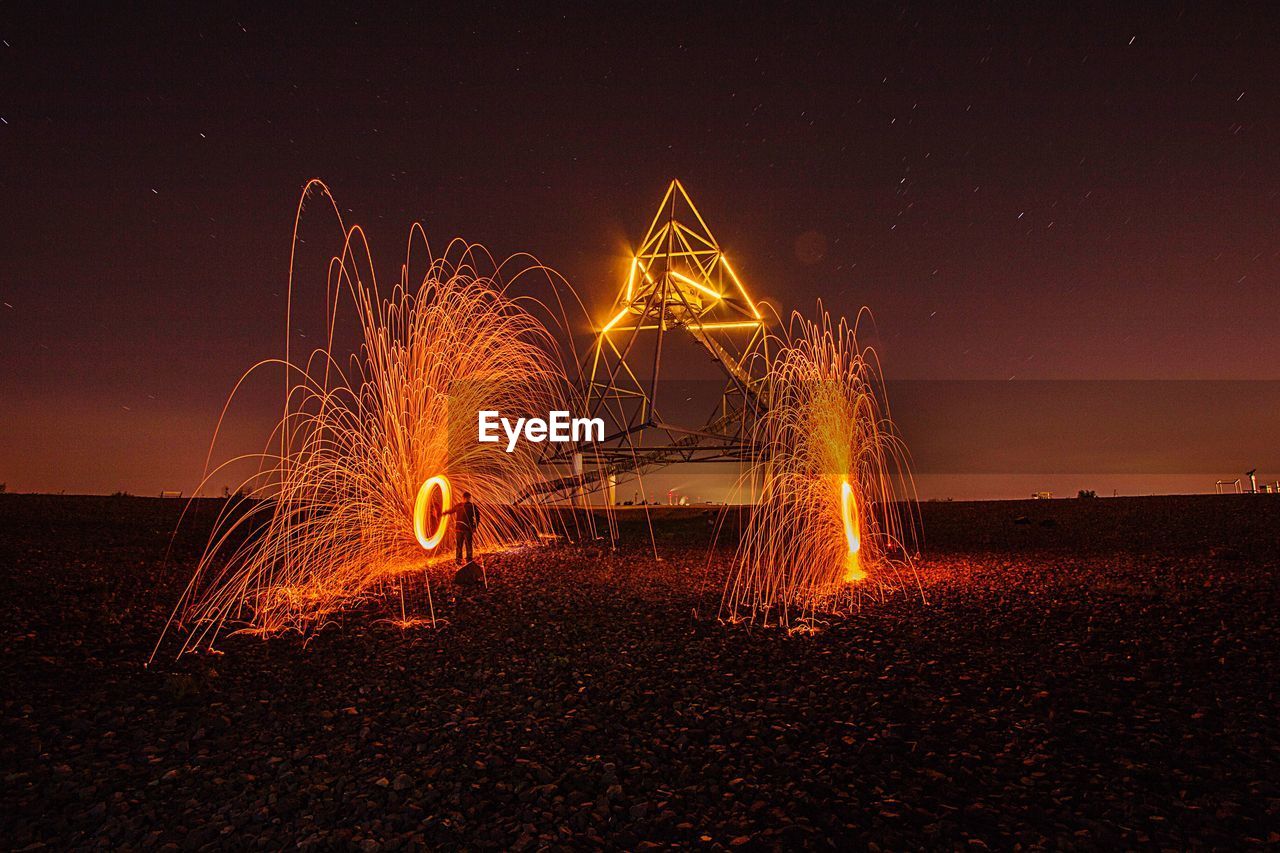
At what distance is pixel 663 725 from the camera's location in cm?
401

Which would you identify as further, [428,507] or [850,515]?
[428,507]

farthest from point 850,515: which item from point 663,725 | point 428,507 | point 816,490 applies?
point 428,507

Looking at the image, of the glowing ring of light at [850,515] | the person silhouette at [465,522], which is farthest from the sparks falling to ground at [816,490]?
the person silhouette at [465,522]

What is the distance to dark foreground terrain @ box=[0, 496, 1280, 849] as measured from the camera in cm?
287

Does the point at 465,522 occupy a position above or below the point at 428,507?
below

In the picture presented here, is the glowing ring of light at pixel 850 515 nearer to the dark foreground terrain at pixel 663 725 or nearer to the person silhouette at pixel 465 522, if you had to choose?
the dark foreground terrain at pixel 663 725

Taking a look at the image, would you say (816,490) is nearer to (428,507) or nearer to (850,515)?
(850,515)

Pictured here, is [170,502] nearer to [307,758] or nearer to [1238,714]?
[307,758]

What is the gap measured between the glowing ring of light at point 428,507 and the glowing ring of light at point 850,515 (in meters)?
5.81

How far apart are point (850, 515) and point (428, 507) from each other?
6.16 metres

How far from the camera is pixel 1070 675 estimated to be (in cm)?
442

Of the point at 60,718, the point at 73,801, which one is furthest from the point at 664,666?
the point at 60,718

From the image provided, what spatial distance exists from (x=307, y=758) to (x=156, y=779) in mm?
693

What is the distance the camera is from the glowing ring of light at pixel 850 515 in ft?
27.3
